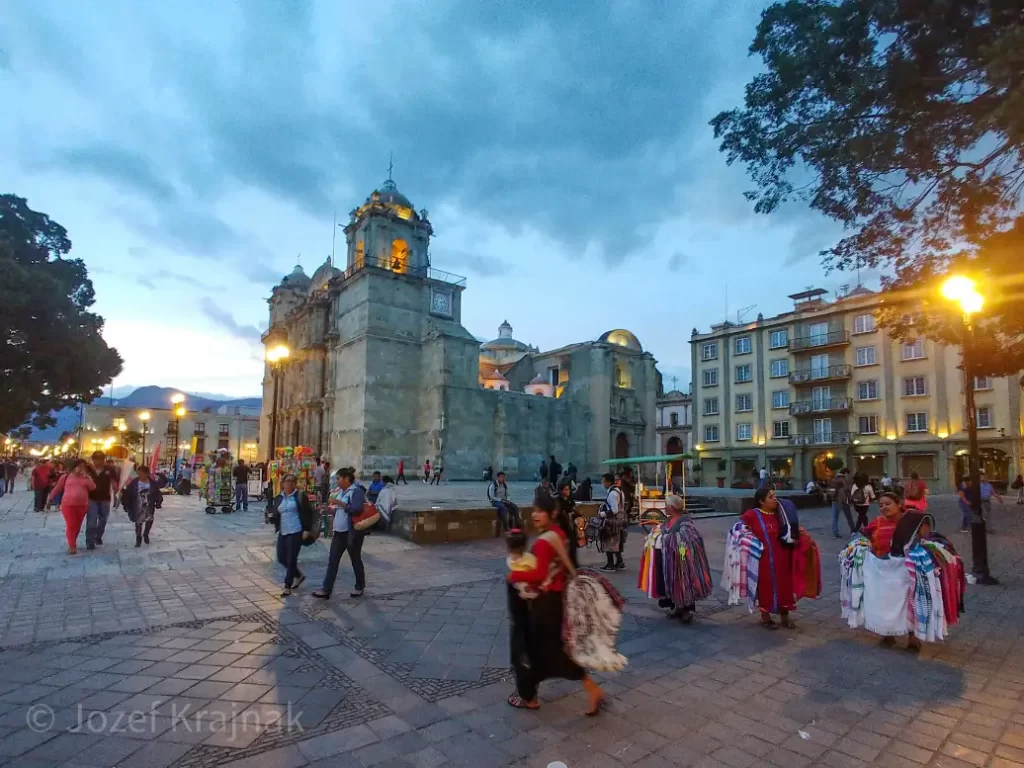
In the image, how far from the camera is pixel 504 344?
65750 mm

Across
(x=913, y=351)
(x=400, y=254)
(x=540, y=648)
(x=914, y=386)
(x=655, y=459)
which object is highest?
(x=400, y=254)

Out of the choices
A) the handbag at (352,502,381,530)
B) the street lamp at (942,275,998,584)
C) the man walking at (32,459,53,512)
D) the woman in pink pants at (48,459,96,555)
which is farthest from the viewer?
the man walking at (32,459,53,512)

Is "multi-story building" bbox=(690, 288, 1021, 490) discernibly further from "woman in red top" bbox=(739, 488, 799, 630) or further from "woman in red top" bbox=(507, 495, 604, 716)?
"woman in red top" bbox=(507, 495, 604, 716)

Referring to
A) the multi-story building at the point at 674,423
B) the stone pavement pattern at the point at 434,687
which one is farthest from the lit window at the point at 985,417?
the stone pavement pattern at the point at 434,687

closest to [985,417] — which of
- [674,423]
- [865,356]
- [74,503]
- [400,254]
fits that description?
[865,356]

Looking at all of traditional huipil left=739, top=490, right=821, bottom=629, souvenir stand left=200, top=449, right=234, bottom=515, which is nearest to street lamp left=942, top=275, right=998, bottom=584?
traditional huipil left=739, top=490, right=821, bottom=629

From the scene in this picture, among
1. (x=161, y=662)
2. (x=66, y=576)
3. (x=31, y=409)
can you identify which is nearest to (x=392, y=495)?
(x=66, y=576)

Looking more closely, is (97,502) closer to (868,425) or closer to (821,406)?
(821,406)

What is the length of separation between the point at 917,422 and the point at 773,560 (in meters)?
36.8

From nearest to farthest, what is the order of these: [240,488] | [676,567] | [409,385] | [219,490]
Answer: [676,567] < [219,490] < [240,488] < [409,385]

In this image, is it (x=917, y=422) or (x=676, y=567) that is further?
(x=917, y=422)

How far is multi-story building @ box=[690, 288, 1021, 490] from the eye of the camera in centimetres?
3353

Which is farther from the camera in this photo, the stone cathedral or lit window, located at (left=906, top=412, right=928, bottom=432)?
the stone cathedral

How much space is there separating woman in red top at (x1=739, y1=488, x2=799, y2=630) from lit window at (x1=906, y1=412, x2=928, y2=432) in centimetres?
3640
